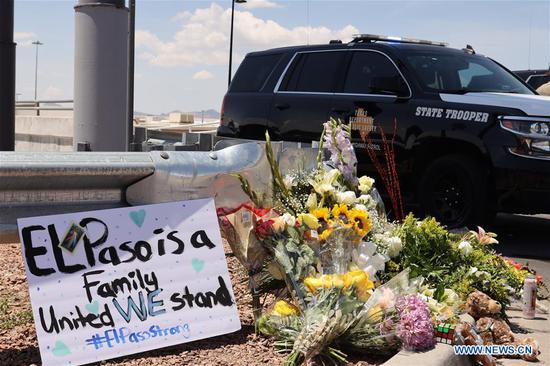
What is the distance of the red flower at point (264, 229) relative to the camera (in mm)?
3949

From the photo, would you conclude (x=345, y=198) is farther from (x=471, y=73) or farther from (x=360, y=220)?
(x=471, y=73)

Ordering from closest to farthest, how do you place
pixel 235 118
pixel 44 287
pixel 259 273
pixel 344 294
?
pixel 44 287 → pixel 344 294 → pixel 259 273 → pixel 235 118

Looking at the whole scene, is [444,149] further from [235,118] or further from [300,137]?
[235,118]

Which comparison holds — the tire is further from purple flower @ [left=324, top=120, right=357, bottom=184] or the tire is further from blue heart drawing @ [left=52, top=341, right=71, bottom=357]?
blue heart drawing @ [left=52, top=341, right=71, bottom=357]

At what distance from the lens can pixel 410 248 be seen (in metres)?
4.70

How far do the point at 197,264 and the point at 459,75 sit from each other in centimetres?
530

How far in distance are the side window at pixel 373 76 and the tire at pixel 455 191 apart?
91 centimetres

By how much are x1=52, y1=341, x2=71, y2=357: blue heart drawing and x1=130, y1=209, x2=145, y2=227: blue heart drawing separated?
2.22ft

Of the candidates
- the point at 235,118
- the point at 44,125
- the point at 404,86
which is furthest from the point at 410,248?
the point at 44,125

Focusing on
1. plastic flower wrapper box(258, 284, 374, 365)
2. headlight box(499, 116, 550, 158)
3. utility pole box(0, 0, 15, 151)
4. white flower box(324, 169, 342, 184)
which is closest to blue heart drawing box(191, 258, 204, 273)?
plastic flower wrapper box(258, 284, 374, 365)

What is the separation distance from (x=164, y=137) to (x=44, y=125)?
8730 mm

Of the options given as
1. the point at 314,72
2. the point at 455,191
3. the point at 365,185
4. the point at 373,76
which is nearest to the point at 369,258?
the point at 365,185

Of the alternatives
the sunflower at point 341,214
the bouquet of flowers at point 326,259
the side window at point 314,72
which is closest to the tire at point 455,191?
the side window at point 314,72

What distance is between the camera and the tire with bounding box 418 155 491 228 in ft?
24.5
